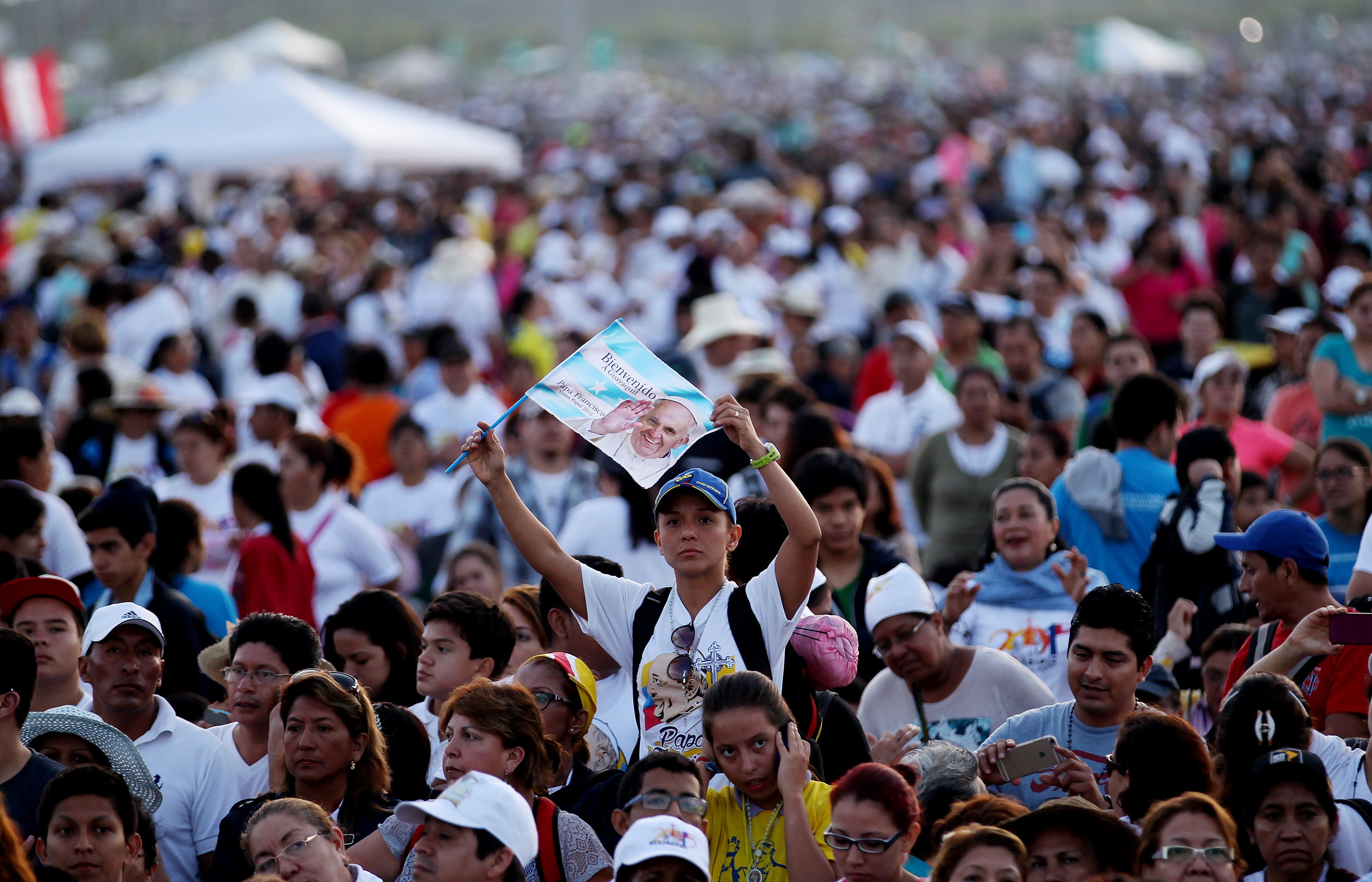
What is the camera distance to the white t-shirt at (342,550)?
22.7ft

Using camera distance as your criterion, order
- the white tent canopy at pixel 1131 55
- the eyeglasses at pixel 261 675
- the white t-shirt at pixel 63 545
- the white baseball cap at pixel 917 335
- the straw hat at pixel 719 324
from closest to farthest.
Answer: the eyeglasses at pixel 261 675 → the white t-shirt at pixel 63 545 → the white baseball cap at pixel 917 335 → the straw hat at pixel 719 324 → the white tent canopy at pixel 1131 55

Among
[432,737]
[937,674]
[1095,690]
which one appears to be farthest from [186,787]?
[1095,690]

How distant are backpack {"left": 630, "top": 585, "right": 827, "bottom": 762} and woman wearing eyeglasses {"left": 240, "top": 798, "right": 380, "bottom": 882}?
84 cm

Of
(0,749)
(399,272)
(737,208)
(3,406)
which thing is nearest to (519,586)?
(0,749)

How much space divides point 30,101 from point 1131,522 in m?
22.2

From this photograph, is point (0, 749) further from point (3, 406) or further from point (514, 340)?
point (514, 340)

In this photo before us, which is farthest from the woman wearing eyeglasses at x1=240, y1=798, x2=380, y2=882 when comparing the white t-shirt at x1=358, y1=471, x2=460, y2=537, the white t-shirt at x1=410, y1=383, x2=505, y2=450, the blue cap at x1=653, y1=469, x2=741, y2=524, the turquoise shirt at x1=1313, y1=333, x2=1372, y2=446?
the white t-shirt at x1=410, y1=383, x2=505, y2=450

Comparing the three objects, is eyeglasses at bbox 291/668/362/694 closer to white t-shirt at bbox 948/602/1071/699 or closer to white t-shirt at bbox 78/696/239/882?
white t-shirt at bbox 78/696/239/882

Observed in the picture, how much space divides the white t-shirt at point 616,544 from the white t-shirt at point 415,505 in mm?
1593

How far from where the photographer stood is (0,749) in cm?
425

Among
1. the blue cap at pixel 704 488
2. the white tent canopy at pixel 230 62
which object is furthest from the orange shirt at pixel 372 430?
the white tent canopy at pixel 230 62

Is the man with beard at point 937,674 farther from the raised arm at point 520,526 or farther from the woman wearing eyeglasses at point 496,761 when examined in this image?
the woman wearing eyeglasses at point 496,761

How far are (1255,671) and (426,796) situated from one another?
2.39 m

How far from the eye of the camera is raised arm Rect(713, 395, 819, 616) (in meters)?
3.92
